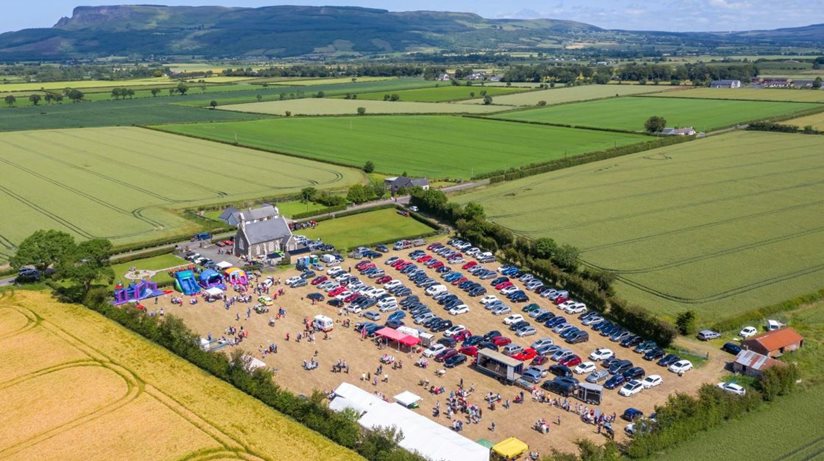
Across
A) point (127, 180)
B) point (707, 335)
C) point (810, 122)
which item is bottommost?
point (707, 335)

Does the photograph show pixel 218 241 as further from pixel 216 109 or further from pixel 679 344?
pixel 216 109

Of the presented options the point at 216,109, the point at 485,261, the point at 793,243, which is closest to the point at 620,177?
the point at 793,243

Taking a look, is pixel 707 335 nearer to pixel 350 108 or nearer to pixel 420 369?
pixel 420 369

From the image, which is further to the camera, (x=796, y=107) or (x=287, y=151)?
(x=796, y=107)

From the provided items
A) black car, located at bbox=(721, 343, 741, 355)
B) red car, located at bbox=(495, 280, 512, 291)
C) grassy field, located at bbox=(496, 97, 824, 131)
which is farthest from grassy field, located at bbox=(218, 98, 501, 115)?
black car, located at bbox=(721, 343, 741, 355)

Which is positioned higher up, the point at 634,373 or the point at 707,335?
the point at 707,335

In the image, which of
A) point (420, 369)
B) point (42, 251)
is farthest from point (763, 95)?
point (42, 251)

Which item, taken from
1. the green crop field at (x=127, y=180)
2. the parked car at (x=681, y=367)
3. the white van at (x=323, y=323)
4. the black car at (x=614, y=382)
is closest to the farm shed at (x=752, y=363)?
the parked car at (x=681, y=367)

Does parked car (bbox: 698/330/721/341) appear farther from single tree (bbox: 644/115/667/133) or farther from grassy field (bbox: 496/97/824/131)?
grassy field (bbox: 496/97/824/131)
